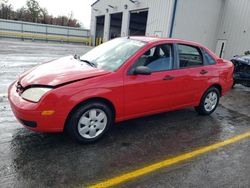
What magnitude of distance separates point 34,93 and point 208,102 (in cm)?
377

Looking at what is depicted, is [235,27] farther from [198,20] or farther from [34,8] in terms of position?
[34,8]

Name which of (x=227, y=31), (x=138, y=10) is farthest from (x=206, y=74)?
(x=138, y=10)

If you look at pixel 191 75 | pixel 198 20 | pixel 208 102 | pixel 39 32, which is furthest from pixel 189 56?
pixel 39 32

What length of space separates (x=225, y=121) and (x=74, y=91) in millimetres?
3572

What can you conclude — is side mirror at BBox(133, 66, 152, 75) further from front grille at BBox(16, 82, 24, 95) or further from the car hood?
front grille at BBox(16, 82, 24, 95)

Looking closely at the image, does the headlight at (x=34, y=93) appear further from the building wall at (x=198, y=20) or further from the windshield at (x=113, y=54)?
the building wall at (x=198, y=20)

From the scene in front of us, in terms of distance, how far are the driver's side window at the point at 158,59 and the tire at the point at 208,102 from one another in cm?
136

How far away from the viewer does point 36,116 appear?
10.4ft

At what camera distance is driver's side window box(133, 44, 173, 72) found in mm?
4114

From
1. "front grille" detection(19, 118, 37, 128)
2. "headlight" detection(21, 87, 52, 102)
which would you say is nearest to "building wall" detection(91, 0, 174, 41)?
"headlight" detection(21, 87, 52, 102)

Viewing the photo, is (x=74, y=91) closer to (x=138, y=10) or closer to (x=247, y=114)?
(x=247, y=114)

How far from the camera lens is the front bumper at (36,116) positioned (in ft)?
10.3

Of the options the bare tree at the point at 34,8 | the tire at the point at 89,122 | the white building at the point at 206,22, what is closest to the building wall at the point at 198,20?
the white building at the point at 206,22

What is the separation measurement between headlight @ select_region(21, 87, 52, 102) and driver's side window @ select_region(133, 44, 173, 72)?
5.08ft
